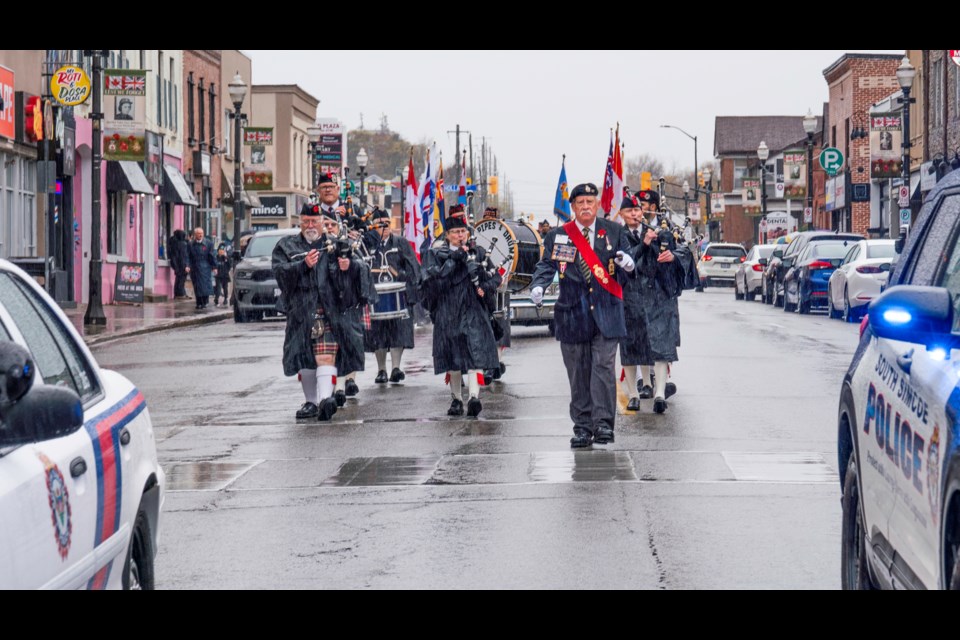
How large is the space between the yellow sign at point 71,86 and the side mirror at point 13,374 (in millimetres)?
29912

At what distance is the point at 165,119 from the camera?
51.2 metres

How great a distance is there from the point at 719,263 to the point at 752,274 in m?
13.6

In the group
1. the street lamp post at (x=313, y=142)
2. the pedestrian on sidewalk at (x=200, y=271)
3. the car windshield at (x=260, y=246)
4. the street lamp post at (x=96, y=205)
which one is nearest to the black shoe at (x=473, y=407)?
the street lamp post at (x=96, y=205)

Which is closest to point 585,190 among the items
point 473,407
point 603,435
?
point 603,435

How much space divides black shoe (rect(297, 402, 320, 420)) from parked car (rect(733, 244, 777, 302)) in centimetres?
2976

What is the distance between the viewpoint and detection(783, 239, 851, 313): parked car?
35.1m

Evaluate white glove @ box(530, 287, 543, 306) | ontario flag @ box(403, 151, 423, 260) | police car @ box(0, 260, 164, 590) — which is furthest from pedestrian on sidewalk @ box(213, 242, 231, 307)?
police car @ box(0, 260, 164, 590)

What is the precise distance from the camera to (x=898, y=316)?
4980mm

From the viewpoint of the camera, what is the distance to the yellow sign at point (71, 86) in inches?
1304

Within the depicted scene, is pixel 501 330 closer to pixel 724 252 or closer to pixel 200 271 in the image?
pixel 200 271

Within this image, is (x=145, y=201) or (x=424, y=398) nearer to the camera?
(x=424, y=398)

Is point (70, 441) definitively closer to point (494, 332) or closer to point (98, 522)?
point (98, 522)
